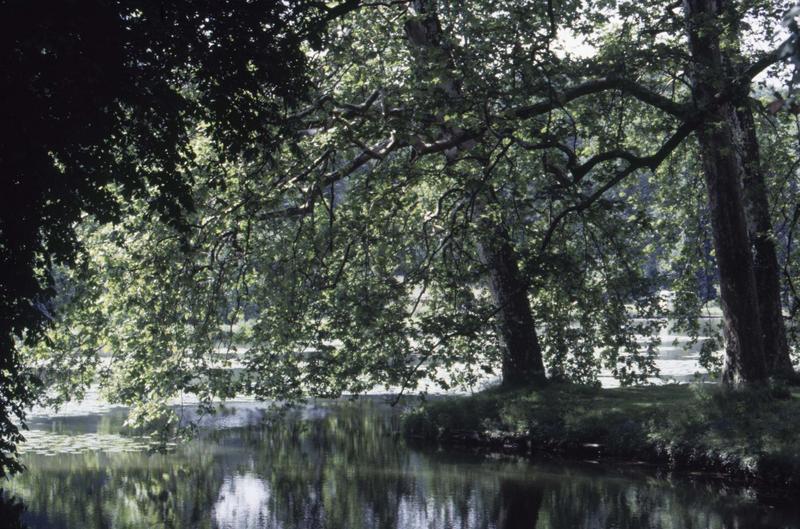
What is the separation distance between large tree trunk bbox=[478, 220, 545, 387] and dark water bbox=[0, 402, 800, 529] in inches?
102

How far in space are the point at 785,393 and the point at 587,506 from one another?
3861 millimetres

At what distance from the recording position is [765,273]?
1800 centimetres

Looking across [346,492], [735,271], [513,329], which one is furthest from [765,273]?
[346,492]

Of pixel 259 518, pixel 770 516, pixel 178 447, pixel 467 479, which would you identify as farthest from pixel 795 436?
pixel 178 447

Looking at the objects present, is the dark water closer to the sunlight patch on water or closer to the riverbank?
the sunlight patch on water

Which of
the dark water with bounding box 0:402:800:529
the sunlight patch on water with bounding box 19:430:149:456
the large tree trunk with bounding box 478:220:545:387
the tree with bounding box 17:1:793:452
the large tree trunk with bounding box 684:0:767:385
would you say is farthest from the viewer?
the sunlight patch on water with bounding box 19:430:149:456

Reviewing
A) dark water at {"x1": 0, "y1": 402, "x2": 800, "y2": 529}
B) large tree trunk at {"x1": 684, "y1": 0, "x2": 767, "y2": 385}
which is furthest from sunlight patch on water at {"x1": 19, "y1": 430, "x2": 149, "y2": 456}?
large tree trunk at {"x1": 684, "y1": 0, "x2": 767, "y2": 385}

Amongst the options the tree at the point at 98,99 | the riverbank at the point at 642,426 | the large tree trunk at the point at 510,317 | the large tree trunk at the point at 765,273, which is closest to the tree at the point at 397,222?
the large tree trunk at the point at 510,317

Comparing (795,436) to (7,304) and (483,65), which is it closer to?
(483,65)

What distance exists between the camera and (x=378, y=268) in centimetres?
1725

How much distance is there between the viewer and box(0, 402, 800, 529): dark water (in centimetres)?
1378

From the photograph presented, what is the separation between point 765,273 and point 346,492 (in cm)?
864

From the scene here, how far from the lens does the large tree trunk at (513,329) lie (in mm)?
19734

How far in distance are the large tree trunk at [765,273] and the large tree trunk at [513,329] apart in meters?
4.47
